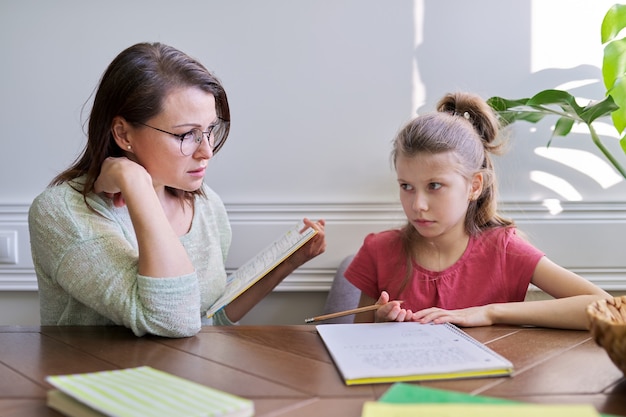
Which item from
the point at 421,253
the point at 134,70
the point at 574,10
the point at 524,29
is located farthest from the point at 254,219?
the point at 574,10

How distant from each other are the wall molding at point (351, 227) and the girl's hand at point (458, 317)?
2.41 ft

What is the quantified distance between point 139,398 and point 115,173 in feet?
2.28

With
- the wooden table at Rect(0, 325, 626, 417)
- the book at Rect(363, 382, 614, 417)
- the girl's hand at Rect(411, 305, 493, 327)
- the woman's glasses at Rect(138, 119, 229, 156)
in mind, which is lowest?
the girl's hand at Rect(411, 305, 493, 327)

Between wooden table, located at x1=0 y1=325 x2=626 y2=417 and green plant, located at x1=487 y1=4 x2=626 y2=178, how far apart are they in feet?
2.36

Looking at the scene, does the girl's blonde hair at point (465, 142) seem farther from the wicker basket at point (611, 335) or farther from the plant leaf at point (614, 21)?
the wicker basket at point (611, 335)

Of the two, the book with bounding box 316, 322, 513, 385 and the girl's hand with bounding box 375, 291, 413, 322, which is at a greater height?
the book with bounding box 316, 322, 513, 385

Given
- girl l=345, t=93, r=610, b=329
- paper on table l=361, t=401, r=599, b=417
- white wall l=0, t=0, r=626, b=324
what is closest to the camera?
paper on table l=361, t=401, r=599, b=417

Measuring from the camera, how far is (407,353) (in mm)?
1160

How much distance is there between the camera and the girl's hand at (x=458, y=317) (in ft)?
4.66

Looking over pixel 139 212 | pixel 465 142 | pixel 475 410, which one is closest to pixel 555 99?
pixel 465 142

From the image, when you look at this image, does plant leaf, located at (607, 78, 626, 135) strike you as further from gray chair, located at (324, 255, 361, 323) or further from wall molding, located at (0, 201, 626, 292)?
gray chair, located at (324, 255, 361, 323)

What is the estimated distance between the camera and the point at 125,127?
5.37 ft

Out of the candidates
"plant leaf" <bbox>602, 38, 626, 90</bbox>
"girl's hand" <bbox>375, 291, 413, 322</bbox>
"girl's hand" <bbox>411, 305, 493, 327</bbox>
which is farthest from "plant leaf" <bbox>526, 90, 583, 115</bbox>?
"girl's hand" <bbox>375, 291, 413, 322</bbox>

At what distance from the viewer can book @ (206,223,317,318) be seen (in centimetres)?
163
